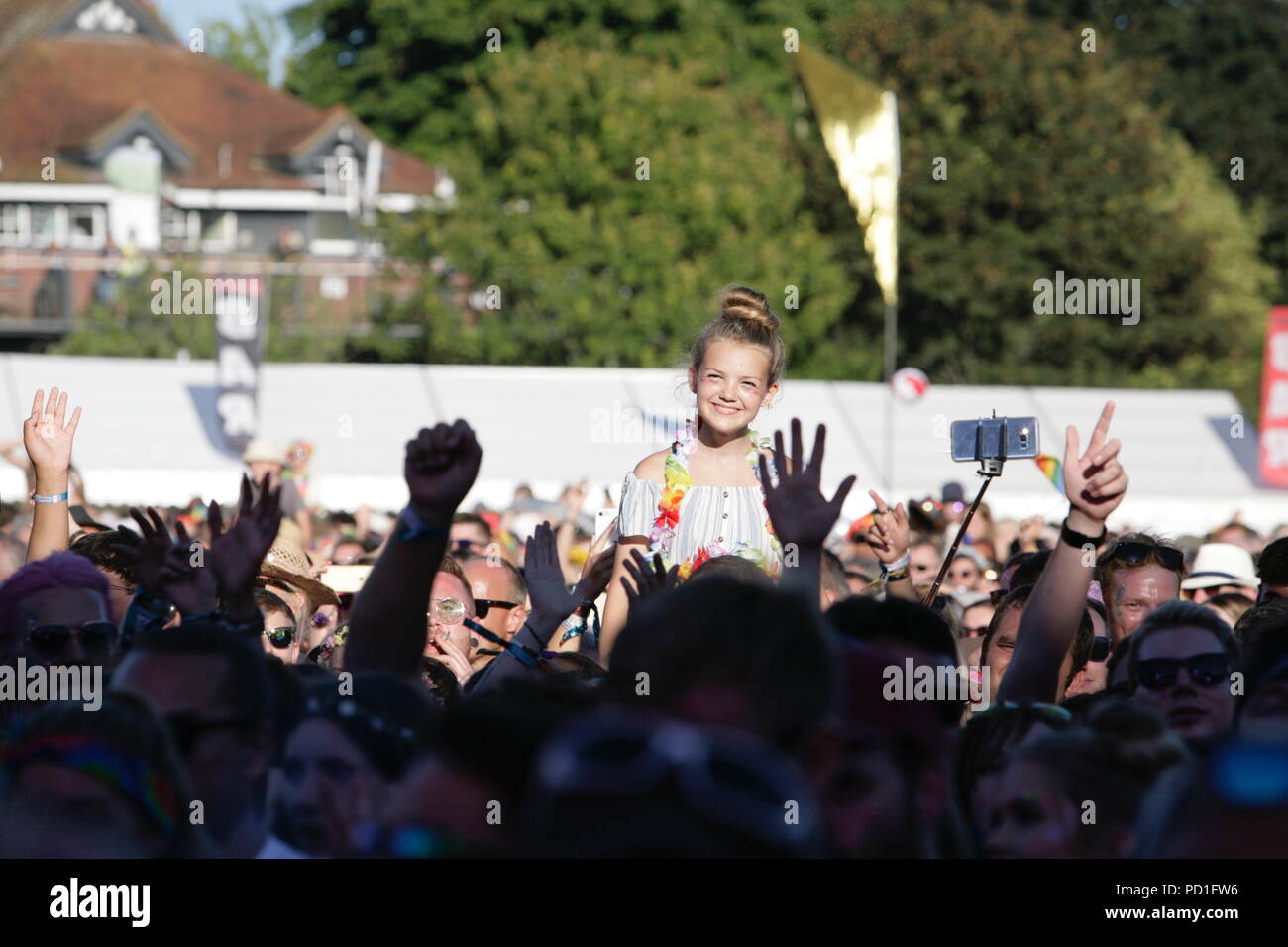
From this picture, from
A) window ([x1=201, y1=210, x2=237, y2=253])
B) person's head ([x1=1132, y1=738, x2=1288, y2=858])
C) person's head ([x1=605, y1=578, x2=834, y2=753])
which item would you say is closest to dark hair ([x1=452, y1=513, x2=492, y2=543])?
person's head ([x1=605, y1=578, x2=834, y2=753])

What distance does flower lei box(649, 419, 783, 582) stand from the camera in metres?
5.02

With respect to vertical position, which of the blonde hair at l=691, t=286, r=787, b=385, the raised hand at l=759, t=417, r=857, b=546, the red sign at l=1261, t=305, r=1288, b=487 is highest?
the red sign at l=1261, t=305, r=1288, b=487

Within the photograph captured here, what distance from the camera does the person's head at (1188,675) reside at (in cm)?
378

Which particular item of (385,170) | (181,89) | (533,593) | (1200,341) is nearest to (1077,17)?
(1200,341)

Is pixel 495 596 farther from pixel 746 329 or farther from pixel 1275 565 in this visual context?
pixel 1275 565

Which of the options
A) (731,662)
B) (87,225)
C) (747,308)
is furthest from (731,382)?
(87,225)

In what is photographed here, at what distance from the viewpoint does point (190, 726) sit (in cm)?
293

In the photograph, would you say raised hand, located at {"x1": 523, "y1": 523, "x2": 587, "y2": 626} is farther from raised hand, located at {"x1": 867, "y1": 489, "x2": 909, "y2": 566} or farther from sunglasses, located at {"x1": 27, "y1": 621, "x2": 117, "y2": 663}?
sunglasses, located at {"x1": 27, "y1": 621, "x2": 117, "y2": 663}

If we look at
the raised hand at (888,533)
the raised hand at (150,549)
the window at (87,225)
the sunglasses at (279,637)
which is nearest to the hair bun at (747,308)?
the raised hand at (888,533)

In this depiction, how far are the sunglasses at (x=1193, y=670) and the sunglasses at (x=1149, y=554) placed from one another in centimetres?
197

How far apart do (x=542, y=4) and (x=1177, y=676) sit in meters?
39.5

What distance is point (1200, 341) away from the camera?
133 feet

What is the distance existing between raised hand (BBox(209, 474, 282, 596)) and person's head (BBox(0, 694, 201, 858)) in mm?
1047

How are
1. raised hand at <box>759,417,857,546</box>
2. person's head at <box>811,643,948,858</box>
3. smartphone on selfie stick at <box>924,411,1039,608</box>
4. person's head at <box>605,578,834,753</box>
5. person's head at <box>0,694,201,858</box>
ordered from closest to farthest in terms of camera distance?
person's head at <box>605,578,834,753</box> < person's head at <box>0,694,201,858</box> < person's head at <box>811,643,948,858</box> < raised hand at <box>759,417,857,546</box> < smartphone on selfie stick at <box>924,411,1039,608</box>
